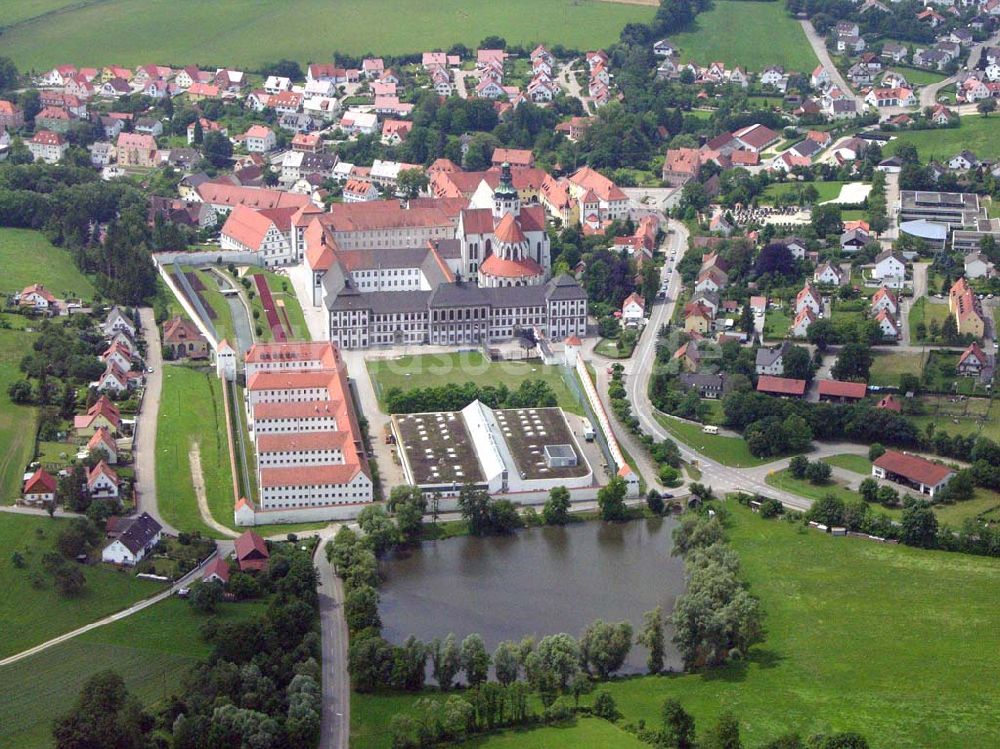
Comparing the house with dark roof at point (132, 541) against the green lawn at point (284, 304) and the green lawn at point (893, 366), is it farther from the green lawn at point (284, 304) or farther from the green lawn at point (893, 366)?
the green lawn at point (893, 366)

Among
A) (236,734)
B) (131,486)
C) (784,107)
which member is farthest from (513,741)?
(784,107)

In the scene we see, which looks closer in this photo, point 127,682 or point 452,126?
point 127,682

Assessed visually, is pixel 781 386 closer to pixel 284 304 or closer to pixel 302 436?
pixel 302 436

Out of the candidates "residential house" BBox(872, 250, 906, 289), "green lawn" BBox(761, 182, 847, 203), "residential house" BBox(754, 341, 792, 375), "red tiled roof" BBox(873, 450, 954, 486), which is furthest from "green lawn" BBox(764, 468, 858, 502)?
"green lawn" BBox(761, 182, 847, 203)

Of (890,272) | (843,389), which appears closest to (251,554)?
(843,389)

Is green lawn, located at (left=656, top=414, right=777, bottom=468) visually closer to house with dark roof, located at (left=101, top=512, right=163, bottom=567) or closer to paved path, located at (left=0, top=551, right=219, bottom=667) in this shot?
paved path, located at (left=0, top=551, right=219, bottom=667)

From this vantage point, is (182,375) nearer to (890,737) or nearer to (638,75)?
(890,737)
